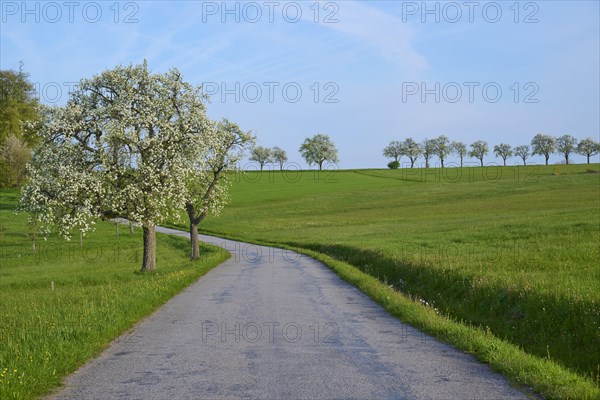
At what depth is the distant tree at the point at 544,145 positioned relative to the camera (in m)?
170

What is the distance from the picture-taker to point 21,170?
80.9 metres

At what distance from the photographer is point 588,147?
550 feet

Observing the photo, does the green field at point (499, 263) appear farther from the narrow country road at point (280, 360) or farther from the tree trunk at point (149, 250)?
the tree trunk at point (149, 250)

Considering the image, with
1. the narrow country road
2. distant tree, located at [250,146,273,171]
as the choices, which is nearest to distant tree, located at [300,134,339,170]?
distant tree, located at [250,146,273,171]

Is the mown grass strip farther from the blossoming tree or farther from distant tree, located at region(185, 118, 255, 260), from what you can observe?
distant tree, located at region(185, 118, 255, 260)

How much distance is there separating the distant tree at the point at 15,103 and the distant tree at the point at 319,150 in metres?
80.6

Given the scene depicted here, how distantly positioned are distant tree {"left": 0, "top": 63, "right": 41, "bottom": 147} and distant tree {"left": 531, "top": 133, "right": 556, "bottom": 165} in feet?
481

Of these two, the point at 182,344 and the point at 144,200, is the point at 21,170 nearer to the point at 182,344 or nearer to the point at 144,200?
the point at 144,200

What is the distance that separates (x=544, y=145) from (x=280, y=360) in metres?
182

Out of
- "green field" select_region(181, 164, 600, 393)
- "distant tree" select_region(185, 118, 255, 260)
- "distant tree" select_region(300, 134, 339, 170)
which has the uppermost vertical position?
"distant tree" select_region(300, 134, 339, 170)

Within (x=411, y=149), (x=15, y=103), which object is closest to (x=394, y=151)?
(x=411, y=149)

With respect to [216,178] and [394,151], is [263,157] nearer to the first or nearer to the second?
[394,151]

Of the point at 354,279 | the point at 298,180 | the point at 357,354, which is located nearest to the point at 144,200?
the point at 354,279

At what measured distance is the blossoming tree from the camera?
24.0 meters
